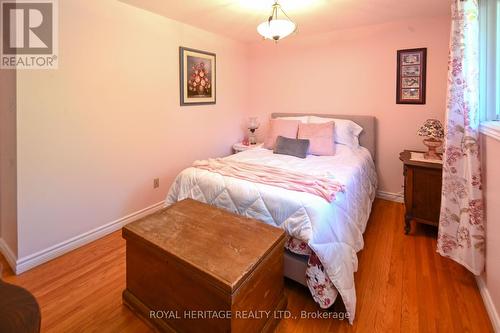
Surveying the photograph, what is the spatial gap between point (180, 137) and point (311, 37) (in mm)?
2217

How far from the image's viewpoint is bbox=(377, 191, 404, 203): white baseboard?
128 inches

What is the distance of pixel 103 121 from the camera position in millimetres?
2385

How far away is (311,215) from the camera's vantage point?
5.20 feet

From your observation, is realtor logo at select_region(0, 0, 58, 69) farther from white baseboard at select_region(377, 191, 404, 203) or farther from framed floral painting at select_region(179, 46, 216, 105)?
white baseboard at select_region(377, 191, 404, 203)

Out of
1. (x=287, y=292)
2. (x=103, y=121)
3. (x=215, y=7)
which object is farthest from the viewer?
(x=215, y=7)

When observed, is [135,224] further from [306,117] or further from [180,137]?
[306,117]

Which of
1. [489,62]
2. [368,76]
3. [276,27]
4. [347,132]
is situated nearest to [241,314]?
[276,27]

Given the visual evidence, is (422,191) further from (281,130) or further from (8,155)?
Answer: (8,155)

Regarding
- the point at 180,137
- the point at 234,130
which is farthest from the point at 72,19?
the point at 234,130

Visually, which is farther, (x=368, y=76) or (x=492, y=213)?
(x=368, y=76)

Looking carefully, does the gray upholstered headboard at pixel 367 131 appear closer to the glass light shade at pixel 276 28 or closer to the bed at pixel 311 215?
the bed at pixel 311 215

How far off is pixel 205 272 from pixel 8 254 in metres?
1.97

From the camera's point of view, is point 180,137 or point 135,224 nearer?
point 135,224

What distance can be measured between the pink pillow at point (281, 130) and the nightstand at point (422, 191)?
1.24 metres
